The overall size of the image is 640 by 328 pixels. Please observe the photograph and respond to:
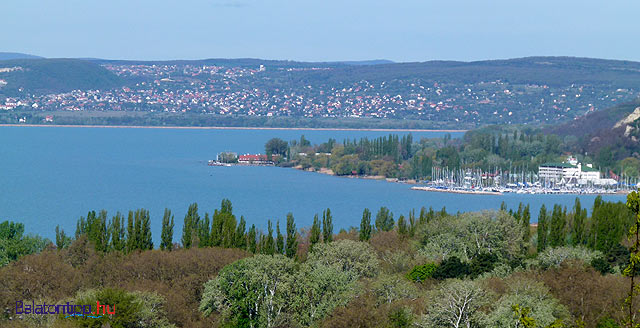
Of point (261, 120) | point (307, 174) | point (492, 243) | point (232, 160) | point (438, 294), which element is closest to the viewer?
point (438, 294)

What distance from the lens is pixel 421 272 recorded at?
24.0m

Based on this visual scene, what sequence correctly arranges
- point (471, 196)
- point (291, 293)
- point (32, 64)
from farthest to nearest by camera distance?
point (32, 64) → point (471, 196) → point (291, 293)

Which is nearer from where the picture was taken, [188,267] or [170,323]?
[170,323]

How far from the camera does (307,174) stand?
77688 mm

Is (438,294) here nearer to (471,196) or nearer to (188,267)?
(188,267)

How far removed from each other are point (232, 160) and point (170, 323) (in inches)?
2663

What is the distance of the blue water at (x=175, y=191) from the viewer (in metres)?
Result: 52.8

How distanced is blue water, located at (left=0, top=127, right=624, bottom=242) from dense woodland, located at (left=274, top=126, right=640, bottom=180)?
2.51 metres

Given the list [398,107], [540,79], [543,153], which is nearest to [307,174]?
[543,153]

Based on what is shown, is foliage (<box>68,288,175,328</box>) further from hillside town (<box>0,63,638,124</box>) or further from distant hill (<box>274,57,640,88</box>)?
distant hill (<box>274,57,640,88</box>)

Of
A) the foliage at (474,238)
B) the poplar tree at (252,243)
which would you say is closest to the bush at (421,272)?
the foliage at (474,238)

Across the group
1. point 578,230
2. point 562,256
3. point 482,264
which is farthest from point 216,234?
point 578,230

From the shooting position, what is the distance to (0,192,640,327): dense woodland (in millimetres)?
18672

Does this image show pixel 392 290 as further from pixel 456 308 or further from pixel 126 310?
pixel 126 310
